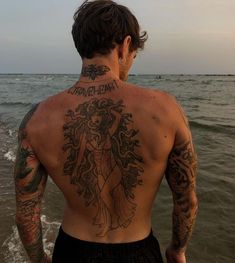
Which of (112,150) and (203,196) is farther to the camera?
(203,196)

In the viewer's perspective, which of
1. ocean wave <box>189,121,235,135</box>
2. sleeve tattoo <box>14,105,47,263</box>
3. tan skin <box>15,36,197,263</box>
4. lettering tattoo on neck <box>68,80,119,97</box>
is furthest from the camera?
ocean wave <box>189,121,235,135</box>

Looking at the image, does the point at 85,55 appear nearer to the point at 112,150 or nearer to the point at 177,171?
the point at 112,150

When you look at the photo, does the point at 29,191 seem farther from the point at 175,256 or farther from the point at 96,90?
the point at 175,256

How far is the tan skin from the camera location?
2094 millimetres

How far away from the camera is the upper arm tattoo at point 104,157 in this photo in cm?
212

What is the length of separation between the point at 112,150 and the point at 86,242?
0.56 m

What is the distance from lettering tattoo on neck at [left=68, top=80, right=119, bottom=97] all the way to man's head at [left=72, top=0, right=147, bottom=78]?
15 cm

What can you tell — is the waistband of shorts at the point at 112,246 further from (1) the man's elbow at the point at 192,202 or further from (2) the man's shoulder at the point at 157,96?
(2) the man's shoulder at the point at 157,96

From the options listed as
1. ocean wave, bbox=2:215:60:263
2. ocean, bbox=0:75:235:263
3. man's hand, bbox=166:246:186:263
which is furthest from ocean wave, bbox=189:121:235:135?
man's hand, bbox=166:246:186:263

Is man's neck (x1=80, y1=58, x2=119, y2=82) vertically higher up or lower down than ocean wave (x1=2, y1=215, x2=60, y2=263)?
higher up

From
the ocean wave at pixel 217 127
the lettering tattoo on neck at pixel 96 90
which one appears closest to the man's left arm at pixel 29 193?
the lettering tattoo on neck at pixel 96 90

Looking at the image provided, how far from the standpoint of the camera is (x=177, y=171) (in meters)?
2.29

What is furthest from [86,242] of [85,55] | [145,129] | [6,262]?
[6,262]

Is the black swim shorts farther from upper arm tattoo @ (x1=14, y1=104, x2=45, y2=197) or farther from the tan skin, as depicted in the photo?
upper arm tattoo @ (x1=14, y1=104, x2=45, y2=197)
